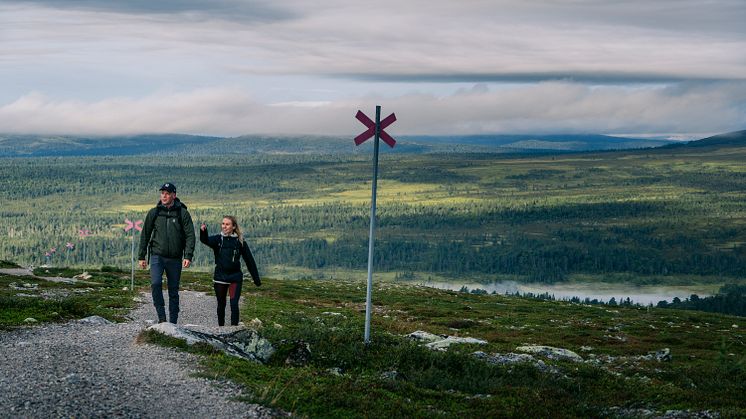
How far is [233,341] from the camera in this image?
26547 millimetres

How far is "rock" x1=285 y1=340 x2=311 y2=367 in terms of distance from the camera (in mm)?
25969

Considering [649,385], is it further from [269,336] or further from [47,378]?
[47,378]

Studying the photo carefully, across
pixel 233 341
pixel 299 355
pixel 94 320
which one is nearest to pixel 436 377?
pixel 299 355

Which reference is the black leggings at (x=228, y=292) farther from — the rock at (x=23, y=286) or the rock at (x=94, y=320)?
the rock at (x=23, y=286)

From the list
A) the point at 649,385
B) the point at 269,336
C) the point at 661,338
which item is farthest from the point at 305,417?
the point at 661,338

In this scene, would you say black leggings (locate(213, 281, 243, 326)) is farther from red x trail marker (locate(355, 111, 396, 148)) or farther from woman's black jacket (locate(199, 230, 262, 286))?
red x trail marker (locate(355, 111, 396, 148))

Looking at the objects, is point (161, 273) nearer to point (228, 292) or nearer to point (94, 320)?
point (228, 292)

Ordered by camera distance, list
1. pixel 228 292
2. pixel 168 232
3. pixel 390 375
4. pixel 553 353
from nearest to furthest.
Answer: pixel 390 375, pixel 168 232, pixel 228 292, pixel 553 353

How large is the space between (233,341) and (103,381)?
6.39 metres

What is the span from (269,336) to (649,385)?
1293 cm

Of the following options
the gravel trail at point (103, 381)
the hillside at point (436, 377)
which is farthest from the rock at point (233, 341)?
the gravel trail at point (103, 381)

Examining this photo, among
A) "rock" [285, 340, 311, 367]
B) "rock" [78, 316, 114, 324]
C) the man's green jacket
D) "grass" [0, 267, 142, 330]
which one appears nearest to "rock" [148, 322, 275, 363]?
"rock" [285, 340, 311, 367]

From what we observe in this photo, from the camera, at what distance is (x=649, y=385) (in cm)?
2861

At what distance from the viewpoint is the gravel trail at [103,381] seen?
61.2ft
